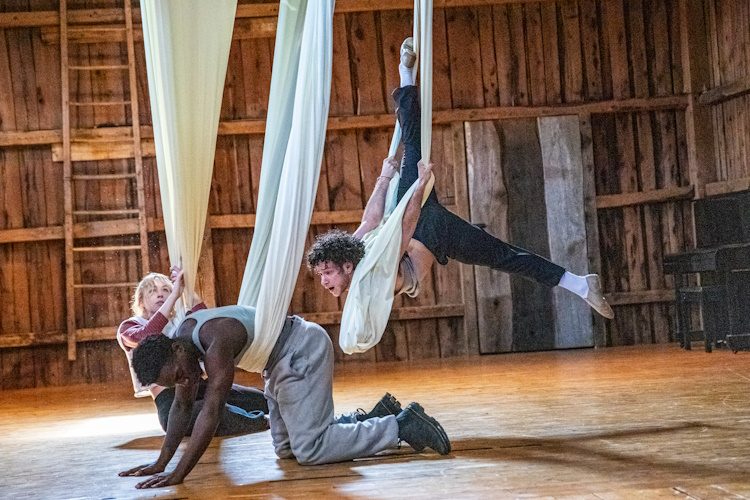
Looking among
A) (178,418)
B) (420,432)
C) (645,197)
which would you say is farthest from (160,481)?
(645,197)

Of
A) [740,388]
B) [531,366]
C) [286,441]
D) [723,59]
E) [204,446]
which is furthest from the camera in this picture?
[723,59]

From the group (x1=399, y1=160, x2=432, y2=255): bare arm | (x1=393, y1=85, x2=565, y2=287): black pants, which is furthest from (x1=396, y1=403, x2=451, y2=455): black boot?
(x1=393, y1=85, x2=565, y2=287): black pants

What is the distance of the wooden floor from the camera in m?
2.85

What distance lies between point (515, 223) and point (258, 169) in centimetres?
229

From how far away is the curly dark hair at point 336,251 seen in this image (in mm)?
3715

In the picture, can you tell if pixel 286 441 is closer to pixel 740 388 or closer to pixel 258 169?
pixel 740 388

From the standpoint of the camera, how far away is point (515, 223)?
8.35 meters

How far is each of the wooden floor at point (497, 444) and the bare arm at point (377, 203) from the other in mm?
953

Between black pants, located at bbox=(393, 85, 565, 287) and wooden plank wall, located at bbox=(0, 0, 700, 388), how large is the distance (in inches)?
147

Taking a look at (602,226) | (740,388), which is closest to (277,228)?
(740,388)

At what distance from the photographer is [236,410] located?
467 cm

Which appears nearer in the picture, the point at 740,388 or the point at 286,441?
the point at 286,441

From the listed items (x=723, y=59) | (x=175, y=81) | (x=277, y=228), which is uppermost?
(x=723, y=59)

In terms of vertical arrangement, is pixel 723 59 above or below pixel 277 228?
above
